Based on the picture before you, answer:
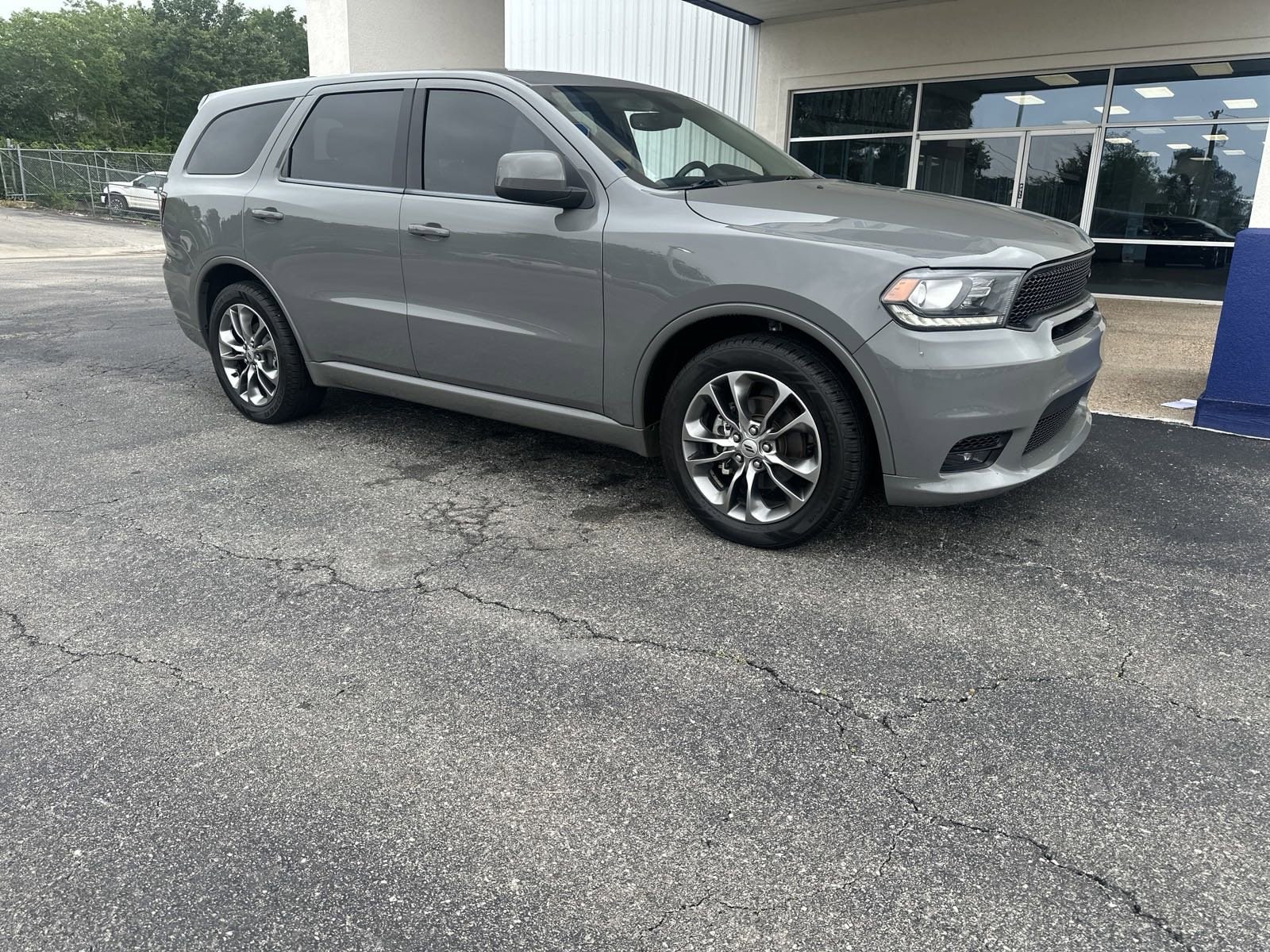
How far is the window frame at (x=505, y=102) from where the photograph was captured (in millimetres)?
3957

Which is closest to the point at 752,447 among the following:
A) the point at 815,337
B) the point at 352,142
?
the point at 815,337

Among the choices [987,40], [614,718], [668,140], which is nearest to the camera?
[614,718]

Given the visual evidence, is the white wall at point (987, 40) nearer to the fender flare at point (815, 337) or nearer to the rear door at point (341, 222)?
the rear door at point (341, 222)

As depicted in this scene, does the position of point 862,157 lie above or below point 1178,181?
Answer: above

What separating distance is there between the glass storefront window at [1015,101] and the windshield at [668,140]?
29.2 feet

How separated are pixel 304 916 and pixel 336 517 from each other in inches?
96.0

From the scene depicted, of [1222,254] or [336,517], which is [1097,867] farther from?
[1222,254]

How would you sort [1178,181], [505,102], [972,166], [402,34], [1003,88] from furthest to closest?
[402,34]
[972,166]
[1003,88]
[1178,181]
[505,102]

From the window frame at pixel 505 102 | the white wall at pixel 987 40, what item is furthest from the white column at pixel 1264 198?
the window frame at pixel 505 102

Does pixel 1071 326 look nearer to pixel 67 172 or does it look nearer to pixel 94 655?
pixel 94 655

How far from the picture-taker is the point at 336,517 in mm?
4219

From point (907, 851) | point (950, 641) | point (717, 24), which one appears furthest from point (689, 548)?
point (717, 24)

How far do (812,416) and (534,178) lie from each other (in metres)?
1.48

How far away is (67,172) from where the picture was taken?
30.1m
